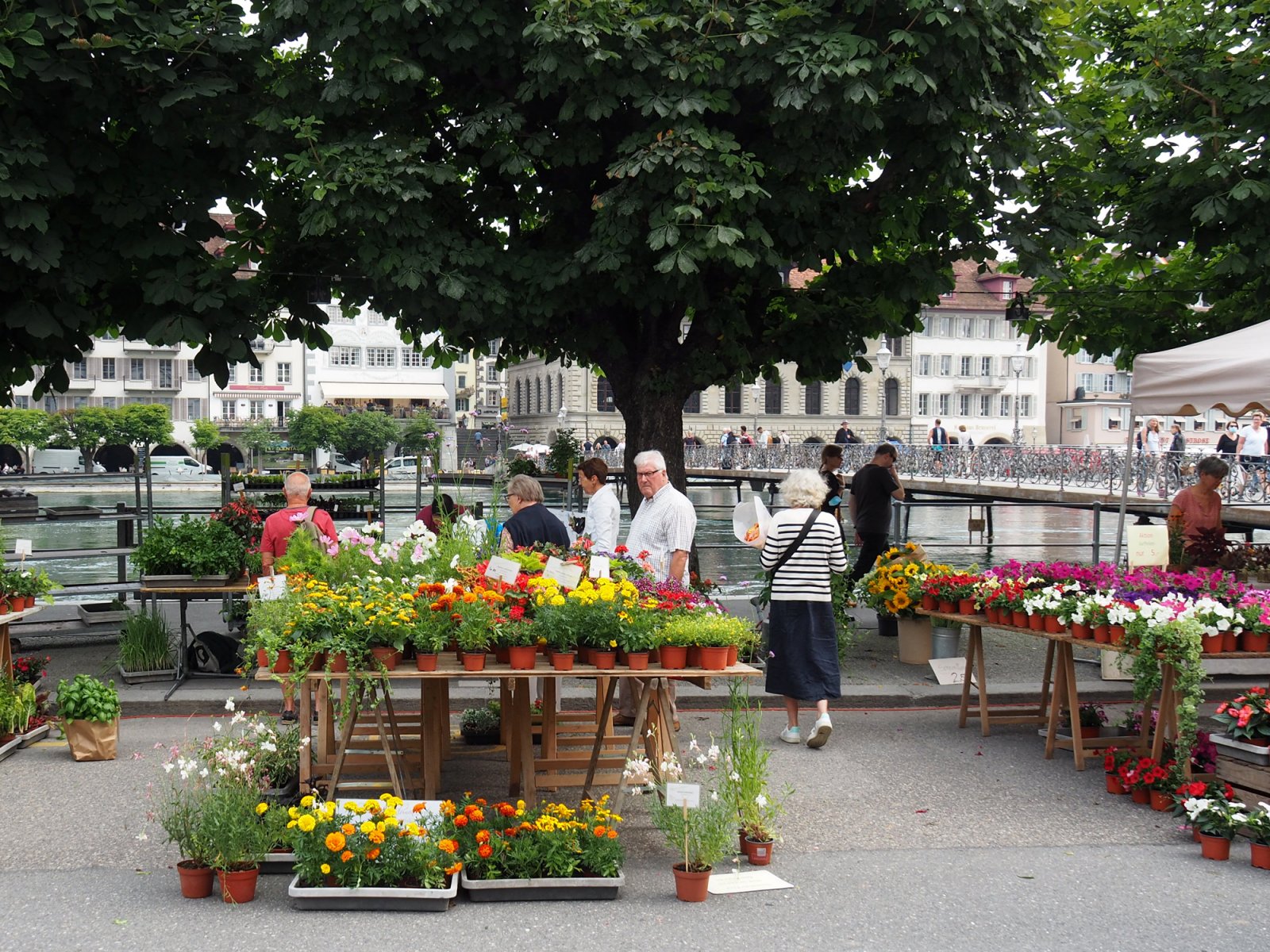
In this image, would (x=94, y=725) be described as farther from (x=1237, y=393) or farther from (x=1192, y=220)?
(x=1192, y=220)

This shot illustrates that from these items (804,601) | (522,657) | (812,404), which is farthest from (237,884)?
(812,404)

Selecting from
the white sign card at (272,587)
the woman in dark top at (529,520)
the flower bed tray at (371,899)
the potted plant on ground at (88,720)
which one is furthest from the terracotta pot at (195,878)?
the woman in dark top at (529,520)

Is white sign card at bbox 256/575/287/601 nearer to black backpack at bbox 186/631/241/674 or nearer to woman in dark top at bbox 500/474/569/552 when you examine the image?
woman in dark top at bbox 500/474/569/552

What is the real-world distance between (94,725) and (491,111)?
5792mm

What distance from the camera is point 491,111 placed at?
437 inches

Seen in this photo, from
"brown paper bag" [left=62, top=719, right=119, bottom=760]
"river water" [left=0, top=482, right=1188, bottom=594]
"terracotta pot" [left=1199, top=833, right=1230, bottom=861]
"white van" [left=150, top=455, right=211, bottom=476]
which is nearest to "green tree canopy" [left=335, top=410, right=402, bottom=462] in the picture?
"white van" [left=150, top=455, right=211, bottom=476]

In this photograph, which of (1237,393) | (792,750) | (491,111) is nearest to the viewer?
(792,750)

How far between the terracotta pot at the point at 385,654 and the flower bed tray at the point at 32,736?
3.76 metres

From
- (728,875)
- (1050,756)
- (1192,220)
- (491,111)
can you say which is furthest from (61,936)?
(1192,220)

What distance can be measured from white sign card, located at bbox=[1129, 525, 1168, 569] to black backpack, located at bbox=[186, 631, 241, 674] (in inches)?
278

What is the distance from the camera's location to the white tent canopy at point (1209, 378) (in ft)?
31.0

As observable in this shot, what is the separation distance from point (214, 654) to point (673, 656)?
19.4 feet

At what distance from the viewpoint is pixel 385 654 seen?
6.18 metres

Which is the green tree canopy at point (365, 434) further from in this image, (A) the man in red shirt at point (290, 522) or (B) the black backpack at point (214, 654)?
(A) the man in red shirt at point (290, 522)
